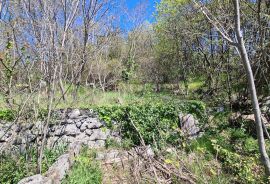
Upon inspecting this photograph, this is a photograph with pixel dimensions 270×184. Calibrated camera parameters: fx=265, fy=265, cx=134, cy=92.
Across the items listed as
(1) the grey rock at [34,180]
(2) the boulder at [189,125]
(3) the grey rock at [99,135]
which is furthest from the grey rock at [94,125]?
(1) the grey rock at [34,180]

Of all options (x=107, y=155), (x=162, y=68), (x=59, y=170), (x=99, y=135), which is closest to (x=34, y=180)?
(x=59, y=170)

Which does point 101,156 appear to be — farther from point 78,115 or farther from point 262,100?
point 262,100

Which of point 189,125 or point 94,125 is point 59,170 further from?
point 189,125

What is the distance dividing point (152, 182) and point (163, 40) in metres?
13.8

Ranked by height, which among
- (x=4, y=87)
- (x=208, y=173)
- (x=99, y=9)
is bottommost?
(x=208, y=173)

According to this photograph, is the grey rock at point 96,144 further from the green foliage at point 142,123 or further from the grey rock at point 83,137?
the green foliage at point 142,123

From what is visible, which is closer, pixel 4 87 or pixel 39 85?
pixel 39 85

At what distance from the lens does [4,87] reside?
557 cm

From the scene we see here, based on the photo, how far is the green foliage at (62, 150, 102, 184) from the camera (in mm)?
5078

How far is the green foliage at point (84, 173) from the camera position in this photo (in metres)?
5.08

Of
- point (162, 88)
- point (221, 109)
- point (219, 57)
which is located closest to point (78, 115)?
point (221, 109)

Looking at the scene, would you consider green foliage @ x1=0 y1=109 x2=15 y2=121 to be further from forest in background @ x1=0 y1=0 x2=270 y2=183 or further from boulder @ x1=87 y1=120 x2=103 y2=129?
boulder @ x1=87 y1=120 x2=103 y2=129

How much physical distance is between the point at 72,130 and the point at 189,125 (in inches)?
150

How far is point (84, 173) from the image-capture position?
17.8ft
